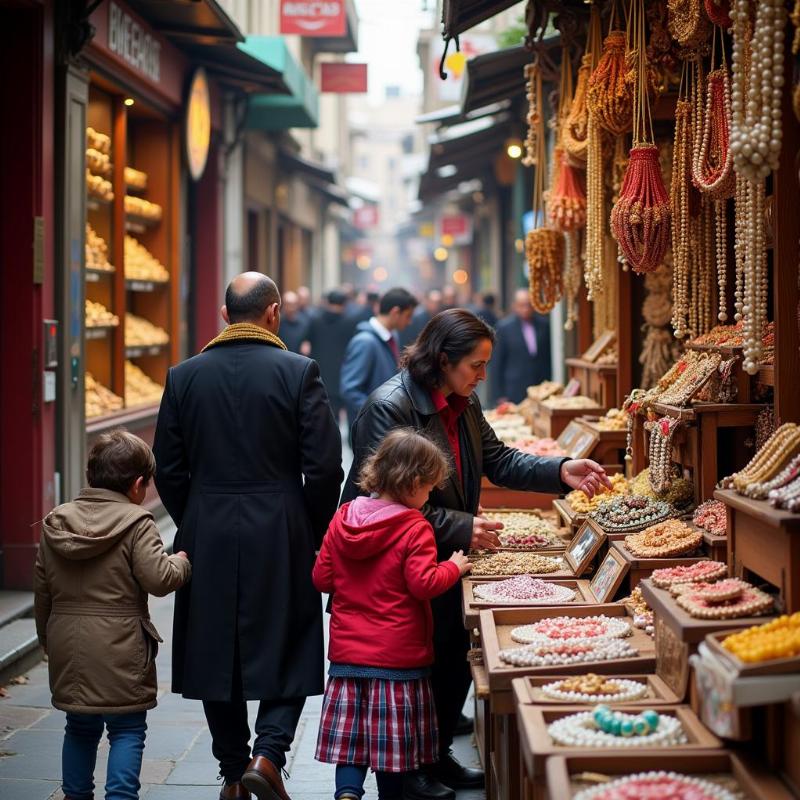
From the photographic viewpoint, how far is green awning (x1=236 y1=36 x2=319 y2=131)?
13164mm

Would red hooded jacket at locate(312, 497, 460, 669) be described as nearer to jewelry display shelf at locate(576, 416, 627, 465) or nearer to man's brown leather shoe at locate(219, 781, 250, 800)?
man's brown leather shoe at locate(219, 781, 250, 800)

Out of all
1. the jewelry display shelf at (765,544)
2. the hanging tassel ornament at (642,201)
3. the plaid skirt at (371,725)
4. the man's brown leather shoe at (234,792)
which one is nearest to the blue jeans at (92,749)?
the man's brown leather shoe at (234,792)

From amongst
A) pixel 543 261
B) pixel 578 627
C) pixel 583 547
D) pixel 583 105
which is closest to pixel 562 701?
pixel 578 627

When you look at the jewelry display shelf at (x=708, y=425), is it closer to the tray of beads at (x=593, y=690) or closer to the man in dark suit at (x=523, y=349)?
the tray of beads at (x=593, y=690)

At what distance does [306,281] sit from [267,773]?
2608cm

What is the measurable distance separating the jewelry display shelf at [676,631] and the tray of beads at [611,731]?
126 millimetres

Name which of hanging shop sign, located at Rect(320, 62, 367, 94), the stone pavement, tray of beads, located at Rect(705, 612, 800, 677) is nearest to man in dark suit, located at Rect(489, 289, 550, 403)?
hanging shop sign, located at Rect(320, 62, 367, 94)

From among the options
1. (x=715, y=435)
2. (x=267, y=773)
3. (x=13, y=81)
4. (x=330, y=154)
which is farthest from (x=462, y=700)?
(x=330, y=154)

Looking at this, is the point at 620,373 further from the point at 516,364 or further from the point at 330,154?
the point at 330,154

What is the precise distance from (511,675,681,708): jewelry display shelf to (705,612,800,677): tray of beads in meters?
0.37

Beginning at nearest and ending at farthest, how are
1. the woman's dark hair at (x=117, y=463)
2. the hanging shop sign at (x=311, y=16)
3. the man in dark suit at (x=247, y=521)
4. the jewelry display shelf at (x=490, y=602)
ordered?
the jewelry display shelf at (x=490, y=602) < the woman's dark hair at (x=117, y=463) < the man in dark suit at (x=247, y=521) < the hanging shop sign at (x=311, y=16)

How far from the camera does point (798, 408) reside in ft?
12.0

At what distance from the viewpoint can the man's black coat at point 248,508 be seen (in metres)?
4.53

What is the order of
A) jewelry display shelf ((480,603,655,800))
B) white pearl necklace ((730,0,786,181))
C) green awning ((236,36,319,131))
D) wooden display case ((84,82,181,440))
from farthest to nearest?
green awning ((236,36,319,131))
wooden display case ((84,82,181,440))
jewelry display shelf ((480,603,655,800))
white pearl necklace ((730,0,786,181))
